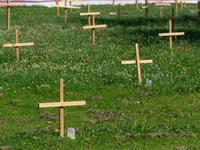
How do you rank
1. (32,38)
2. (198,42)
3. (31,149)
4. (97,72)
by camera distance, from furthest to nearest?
(32,38)
(198,42)
(97,72)
(31,149)

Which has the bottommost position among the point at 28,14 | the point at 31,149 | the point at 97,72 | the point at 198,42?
the point at 31,149

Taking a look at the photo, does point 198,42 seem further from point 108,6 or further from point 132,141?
point 108,6

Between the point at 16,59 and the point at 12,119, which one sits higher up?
the point at 16,59

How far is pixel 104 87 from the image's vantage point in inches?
577

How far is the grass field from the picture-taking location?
352 inches

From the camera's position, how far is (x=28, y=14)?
31.6 m

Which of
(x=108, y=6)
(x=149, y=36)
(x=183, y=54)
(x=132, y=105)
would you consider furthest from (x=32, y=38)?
(x=108, y=6)

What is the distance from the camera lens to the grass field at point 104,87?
8953mm

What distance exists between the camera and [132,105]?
40.6 feet

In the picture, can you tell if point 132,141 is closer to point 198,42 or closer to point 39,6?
point 198,42

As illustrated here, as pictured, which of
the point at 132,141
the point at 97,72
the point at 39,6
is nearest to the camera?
the point at 132,141

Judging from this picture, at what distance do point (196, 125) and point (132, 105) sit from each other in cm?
304

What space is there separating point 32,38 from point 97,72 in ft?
29.8

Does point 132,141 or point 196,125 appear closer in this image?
point 132,141
